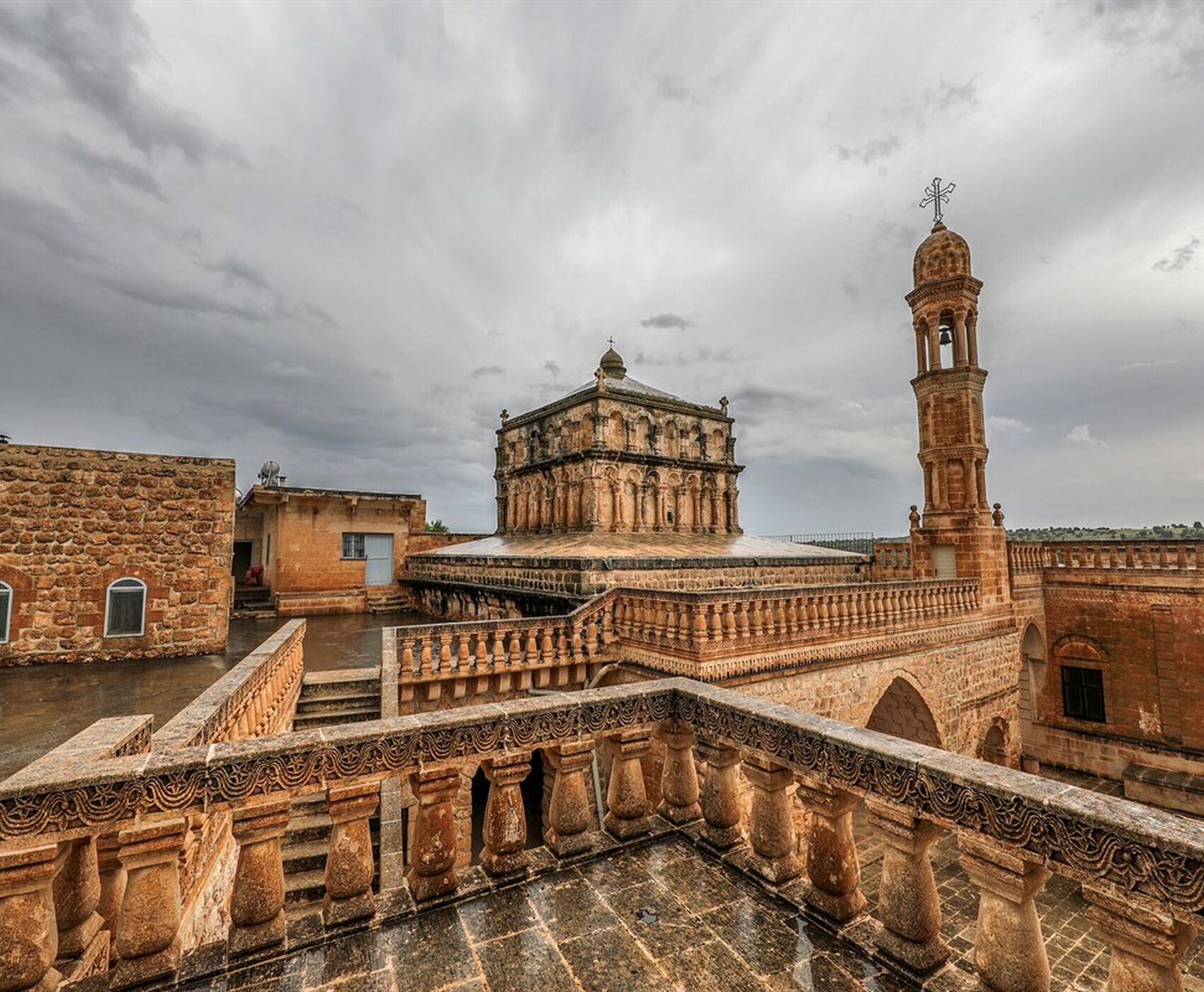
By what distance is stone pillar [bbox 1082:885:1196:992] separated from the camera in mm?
1724

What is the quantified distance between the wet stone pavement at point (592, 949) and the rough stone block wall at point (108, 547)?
971cm

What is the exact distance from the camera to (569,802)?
3.21 metres

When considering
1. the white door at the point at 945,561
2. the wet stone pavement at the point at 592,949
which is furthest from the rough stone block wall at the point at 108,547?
the white door at the point at 945,561

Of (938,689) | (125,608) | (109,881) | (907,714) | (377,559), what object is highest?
(377,559)

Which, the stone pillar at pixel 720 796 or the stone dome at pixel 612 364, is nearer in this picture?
the stone pillar at pixel 720 796

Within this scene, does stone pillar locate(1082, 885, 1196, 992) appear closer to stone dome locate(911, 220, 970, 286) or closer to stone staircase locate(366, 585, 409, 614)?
stone dome locate(911, 220, 970, 286)

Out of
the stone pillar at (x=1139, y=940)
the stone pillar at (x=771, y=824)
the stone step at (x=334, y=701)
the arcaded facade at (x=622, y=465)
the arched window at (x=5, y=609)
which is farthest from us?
the arcaded facade at (x=622, y=465)

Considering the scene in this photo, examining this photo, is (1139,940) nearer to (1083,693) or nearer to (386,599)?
(1083,693)

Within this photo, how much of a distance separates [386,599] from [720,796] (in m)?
19.1

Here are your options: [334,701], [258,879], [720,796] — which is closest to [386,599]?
[334,701]

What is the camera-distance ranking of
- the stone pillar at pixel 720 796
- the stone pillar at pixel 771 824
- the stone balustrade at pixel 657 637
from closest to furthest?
1. the stone pillar at pixel 771 824
2. the stone pillar at pixel 720 796
3. the stone balustrade at pixel 657 637

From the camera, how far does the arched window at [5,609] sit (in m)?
9.02

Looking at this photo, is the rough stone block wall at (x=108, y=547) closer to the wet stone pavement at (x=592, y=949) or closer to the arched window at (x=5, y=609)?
the arched window at (x=5, y=609)

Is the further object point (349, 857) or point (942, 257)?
point (942, 257)
